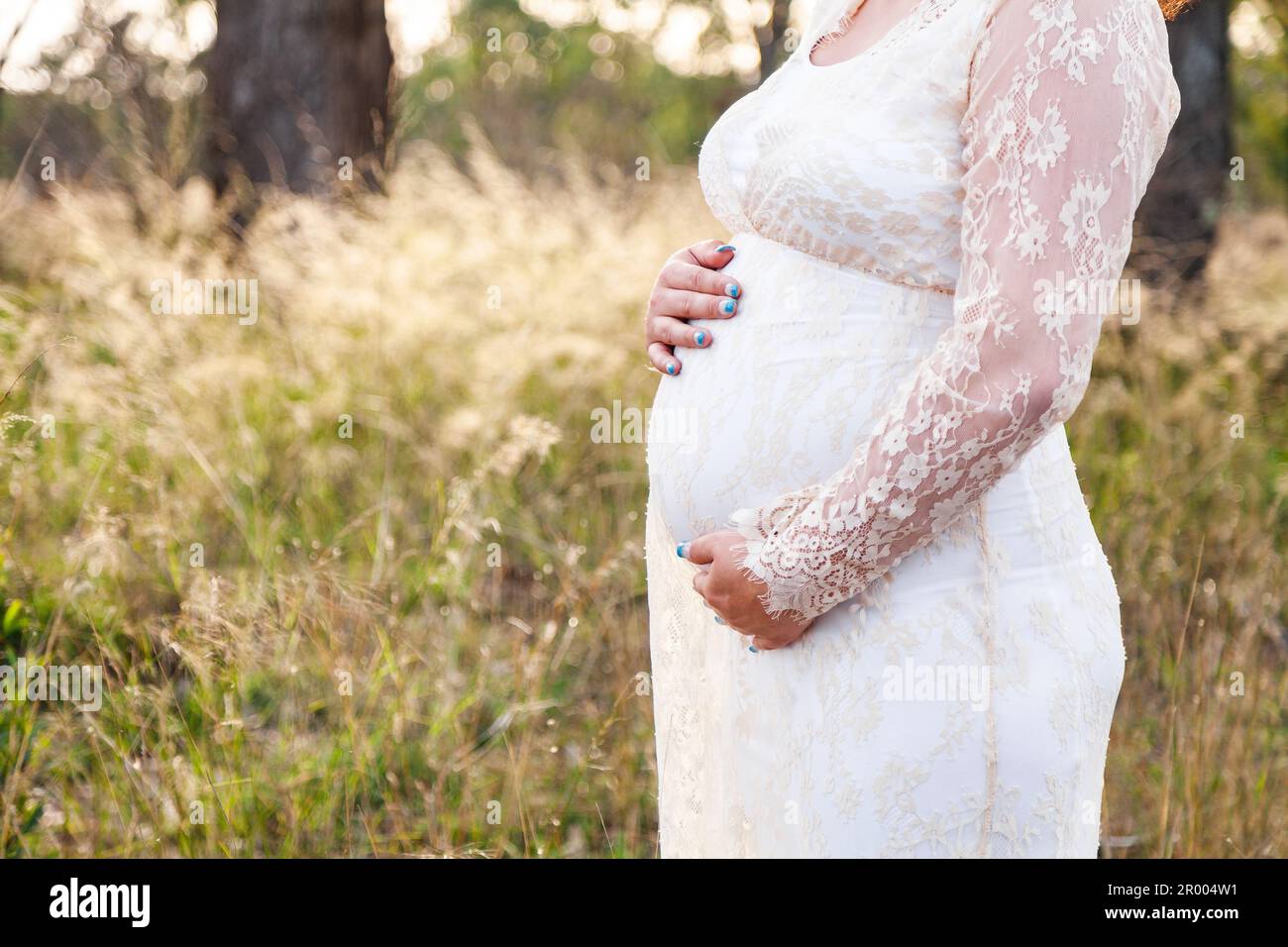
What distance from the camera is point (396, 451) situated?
13.4 feet

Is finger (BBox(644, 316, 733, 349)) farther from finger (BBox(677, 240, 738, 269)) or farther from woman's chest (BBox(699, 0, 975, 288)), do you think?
woman's chest (BBox(699, 0, 975, 288))

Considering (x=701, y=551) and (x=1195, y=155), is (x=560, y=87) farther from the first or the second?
(x=701, y=551)

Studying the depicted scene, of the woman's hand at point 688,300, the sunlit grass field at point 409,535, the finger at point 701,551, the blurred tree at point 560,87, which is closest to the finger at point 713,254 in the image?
the woman's hand at point 688,300

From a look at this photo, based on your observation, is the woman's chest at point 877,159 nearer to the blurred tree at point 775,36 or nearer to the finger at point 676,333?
the finger at point 676,333

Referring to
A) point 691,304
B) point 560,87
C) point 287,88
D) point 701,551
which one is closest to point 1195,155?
point 287,88

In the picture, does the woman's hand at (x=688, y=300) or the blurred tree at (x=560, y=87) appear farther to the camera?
the blurred tree at (x=560, y=87)

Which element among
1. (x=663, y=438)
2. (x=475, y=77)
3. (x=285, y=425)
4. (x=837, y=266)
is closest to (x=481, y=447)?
(x=285, y=425)

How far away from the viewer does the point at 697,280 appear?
4.90ft

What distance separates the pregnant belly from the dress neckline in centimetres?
23

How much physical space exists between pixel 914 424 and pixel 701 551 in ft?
1.04

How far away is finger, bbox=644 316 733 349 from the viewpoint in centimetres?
147

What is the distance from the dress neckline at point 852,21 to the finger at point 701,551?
0.56 metres

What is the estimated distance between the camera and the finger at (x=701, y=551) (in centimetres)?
131
